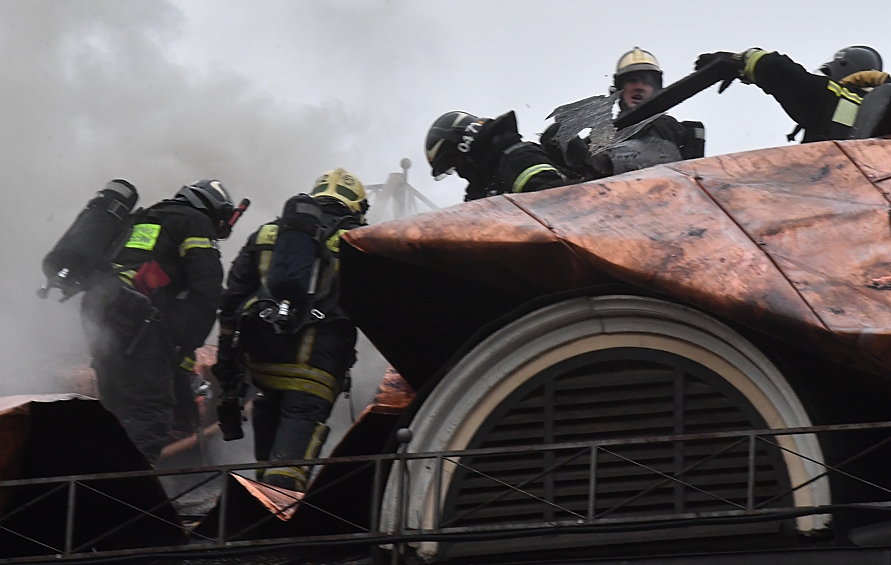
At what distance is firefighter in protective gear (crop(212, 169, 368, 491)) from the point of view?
28.8 ft

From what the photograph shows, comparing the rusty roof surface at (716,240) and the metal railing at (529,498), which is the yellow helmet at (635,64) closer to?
the rusty roof surface at (716,240)

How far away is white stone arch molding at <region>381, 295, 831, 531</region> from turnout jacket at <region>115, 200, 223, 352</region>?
129 inches

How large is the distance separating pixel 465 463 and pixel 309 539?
0.97 metres

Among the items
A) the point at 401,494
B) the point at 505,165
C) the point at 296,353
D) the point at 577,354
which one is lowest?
the point at 401,494

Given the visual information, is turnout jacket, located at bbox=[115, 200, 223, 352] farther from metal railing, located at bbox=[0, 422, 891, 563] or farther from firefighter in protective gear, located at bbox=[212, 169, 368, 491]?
metal railing, located at bbox=[0, 422, 891, 563]

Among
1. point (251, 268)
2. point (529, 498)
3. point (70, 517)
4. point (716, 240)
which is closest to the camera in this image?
point (70, 517)

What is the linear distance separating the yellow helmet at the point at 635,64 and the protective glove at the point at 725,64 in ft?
4.38

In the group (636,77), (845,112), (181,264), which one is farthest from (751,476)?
(636,77)

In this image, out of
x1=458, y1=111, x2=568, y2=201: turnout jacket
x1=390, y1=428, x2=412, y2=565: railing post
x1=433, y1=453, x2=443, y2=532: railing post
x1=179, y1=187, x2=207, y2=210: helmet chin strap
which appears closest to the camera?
x1=390, y1=428, x2=412, y2=565: railing post

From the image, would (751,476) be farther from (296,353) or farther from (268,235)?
(268,235)

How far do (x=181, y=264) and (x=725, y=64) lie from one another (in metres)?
3.70

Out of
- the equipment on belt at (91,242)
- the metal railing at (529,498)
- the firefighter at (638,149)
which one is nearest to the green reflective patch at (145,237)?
the equipment on belt at (91,242)

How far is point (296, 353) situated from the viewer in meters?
8.91

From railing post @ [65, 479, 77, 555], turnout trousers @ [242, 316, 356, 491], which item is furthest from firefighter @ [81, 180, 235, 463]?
railing post @ [65, 479, 77, 555]
